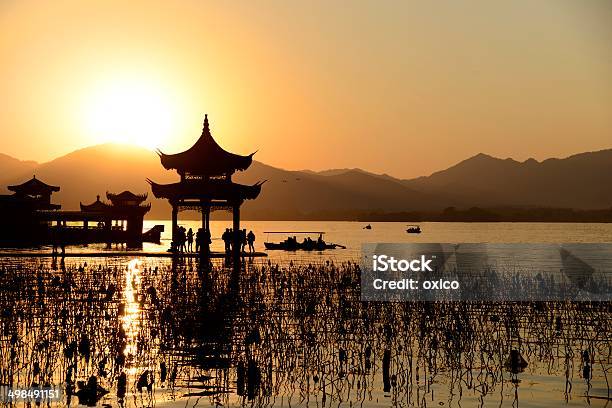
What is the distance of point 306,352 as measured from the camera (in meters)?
16.5

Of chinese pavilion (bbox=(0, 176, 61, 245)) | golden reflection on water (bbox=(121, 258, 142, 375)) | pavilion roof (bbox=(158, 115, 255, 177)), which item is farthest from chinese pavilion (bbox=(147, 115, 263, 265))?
golden reflection on water (bbox=(121, 258, 142, 375))

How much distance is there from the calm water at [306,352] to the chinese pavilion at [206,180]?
94.8ft

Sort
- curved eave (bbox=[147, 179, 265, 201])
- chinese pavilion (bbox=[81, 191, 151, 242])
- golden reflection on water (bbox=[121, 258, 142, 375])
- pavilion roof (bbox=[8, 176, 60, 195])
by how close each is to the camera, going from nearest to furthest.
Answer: golden reflection on water (bbox=[121, 258, 142, 375]), curved eave (bbox=[147, 179, 265, 201]), chinese pavilion (bbox=[81, 191, 151, 242]), pavilion roof (bbox=[8, 176, 60, 195])

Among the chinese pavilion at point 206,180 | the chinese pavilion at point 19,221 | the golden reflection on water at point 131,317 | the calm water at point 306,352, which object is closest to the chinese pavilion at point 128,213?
the chinese pavilion at point 19,221

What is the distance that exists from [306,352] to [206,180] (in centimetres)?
3839

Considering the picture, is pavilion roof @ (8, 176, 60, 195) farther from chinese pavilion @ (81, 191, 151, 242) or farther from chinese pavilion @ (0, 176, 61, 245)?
chinese pavilion @ (0, 176, 61, 245)

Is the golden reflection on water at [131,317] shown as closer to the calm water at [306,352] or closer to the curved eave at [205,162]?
the calm water at [306,352]

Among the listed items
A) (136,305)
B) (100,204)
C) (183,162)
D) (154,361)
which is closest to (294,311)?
(136,305)

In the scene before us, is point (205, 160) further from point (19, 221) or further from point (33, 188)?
point (33, 188)

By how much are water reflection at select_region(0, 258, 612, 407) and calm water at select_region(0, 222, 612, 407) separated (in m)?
0.04

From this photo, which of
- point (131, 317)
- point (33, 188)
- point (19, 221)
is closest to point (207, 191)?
point (19, 221)

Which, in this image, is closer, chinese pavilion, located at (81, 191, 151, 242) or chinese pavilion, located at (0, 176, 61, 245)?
chinese pavilion, located at (0, 176, 61, 245)

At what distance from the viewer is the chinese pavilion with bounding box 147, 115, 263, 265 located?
53375 millimetres

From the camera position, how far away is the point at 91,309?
73.8 ft
